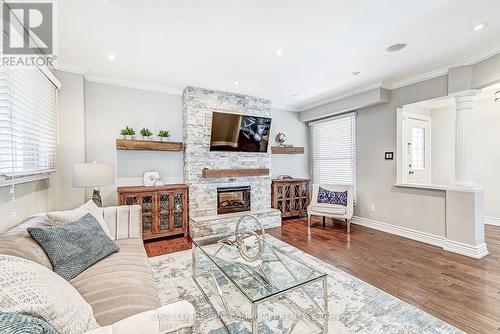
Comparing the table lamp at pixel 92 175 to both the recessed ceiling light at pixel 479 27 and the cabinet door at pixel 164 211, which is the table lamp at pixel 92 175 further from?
the recessed ceiling light at pixel 479 27

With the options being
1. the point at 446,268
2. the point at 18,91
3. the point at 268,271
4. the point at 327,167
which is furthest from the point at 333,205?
the point at 18,91

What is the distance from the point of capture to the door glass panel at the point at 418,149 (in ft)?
15.9

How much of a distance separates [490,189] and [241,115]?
5191 mm

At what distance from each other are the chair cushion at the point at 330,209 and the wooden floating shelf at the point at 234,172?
1.19 m

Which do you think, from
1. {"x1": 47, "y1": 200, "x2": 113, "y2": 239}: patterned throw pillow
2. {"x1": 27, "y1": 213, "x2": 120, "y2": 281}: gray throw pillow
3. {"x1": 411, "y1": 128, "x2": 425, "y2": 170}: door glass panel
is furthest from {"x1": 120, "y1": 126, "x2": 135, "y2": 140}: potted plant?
{"x1": 411, "y1": 128, "x2": 425, "y2": 170}: door glass panel

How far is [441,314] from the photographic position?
1.87 m

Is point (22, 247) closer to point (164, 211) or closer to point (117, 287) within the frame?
point (117, 287)

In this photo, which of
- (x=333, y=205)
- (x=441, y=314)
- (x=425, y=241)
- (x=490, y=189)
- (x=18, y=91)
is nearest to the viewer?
(x=441, y=314)

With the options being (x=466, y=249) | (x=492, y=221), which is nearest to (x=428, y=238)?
(x=466, y=249)

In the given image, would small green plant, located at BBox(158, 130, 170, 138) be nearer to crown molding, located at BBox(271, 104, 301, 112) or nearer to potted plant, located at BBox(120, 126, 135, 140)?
potted plant, located at BBox(120, 126, 135, 140)

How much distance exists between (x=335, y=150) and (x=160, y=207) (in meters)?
3.83

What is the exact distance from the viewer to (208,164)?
4.25 m

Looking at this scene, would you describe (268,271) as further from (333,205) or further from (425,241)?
(425,241)

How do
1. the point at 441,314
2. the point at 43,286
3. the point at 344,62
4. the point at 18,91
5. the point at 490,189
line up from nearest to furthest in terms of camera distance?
the point at 43,286
the point at 441,314
the point at 18,91
the point at 344,62
the point at 490,189
